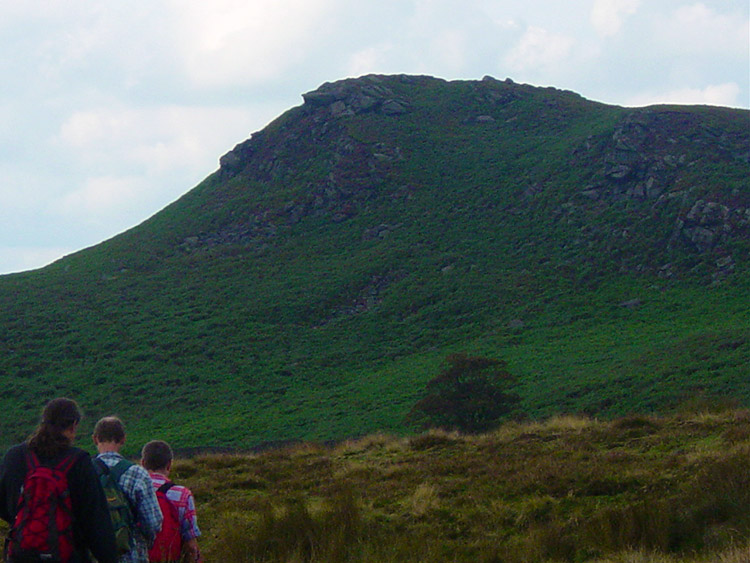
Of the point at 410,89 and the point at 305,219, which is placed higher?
the point at 410,89

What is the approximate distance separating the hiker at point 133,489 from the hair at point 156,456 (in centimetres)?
57

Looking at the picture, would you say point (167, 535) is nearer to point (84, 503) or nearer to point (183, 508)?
point (183, 508)

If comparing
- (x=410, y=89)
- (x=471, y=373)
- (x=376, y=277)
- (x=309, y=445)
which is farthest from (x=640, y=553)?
(x=410, y=89)

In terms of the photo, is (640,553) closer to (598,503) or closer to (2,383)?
(598,503)

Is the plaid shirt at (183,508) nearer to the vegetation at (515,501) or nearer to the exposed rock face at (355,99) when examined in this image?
the vegetation at (515,501)

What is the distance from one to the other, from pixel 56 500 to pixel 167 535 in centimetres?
127

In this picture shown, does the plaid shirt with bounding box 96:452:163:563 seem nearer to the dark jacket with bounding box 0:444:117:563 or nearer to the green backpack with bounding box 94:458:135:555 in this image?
the green backpack with bounding box 94:458:135:555

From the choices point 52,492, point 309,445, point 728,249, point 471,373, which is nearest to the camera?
point 52,492

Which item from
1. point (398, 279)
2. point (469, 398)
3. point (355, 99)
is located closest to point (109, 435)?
point (469, 398)

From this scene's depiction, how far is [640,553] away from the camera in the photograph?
702 centimetres

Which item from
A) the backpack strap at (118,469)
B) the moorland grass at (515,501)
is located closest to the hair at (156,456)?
the backpack strap at (118,469)

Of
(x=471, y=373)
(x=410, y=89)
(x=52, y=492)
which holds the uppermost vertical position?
(x=410, y=89)

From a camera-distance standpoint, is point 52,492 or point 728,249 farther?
point 728,249

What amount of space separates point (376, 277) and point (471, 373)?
102ft
